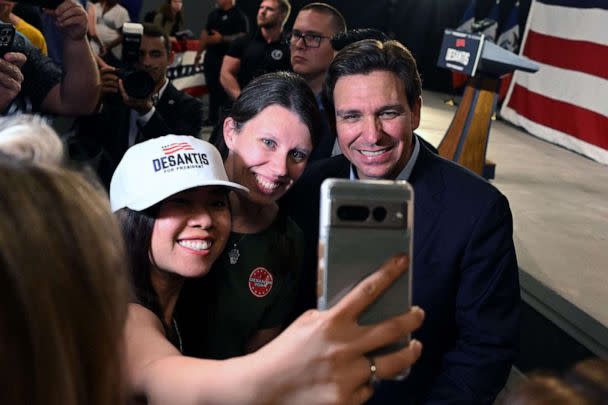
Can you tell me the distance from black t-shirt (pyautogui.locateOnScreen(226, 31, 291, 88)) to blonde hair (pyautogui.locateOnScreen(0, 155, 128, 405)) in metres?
3.69

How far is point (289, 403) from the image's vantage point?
0.68 metres

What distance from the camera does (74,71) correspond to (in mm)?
2072

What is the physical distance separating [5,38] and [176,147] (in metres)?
0.77

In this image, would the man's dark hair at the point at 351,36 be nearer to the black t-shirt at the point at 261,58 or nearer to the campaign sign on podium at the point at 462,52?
the black t-shirt at the point at 261,58

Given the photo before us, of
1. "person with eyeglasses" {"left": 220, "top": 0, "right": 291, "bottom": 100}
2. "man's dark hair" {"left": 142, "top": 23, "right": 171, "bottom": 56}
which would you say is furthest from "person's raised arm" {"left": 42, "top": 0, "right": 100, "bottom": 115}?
"person with eyeglasses" {"left": 220, "top": 0, "right": 291, "bottom": 100}

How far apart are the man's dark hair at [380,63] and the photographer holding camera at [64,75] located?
2.41 feet

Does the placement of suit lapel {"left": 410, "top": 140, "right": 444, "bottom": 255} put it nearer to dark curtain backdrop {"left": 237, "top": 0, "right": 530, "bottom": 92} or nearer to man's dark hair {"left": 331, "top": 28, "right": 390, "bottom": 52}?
man's dark hair {"left": 331, "top": 28, "right": 390, "bottom": 52}

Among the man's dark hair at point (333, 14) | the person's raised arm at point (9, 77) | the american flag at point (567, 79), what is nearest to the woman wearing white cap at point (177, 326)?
the person's raised arm at point (9, 77)

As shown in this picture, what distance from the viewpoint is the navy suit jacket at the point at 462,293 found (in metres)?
1.50

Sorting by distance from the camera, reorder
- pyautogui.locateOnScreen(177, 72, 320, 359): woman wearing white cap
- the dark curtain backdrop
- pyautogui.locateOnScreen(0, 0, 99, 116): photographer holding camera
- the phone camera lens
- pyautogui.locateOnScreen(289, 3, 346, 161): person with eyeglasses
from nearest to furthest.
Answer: the phone camera lens, pyautogui.locateOnScreen(177, 72, 320, 359): woman wearing white cap, pyautogui.locateOnScreen(0, 0, 99, 116): photographer holding camera, pyautogui.locateOnScreen(289, 3, 346, 161): person with eyeglasses, the dark curtain backdrop

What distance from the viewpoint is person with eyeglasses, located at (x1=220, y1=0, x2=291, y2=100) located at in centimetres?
433

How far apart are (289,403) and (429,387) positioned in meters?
0.92

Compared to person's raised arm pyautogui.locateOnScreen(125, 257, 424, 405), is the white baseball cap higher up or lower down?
lower down

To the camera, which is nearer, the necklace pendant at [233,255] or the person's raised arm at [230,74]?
the necklace pendant at [233,255]
